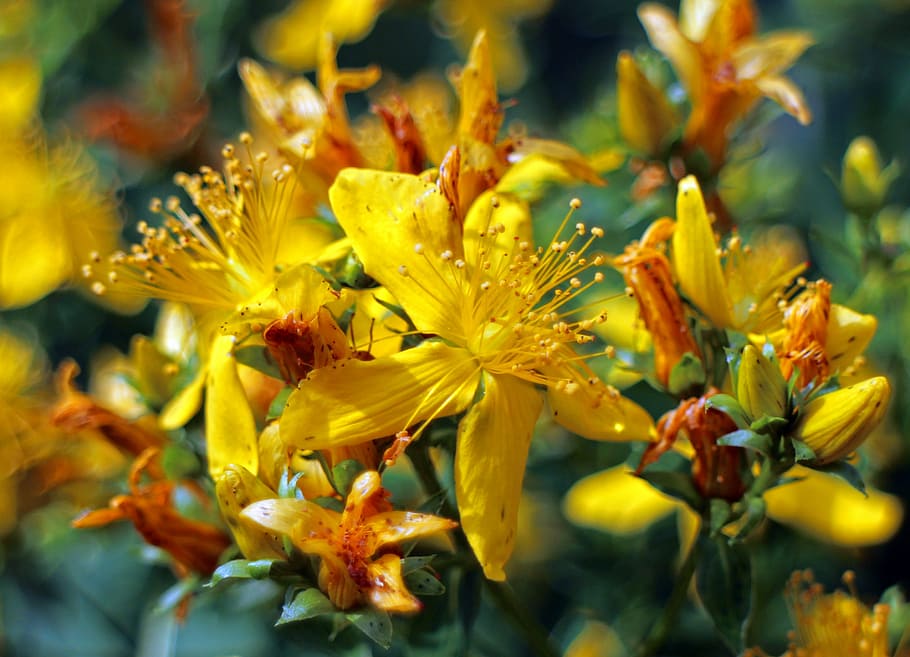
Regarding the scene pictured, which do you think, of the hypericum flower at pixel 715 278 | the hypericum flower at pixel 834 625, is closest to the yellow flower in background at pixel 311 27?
the hypericum flower at pixel 715 278

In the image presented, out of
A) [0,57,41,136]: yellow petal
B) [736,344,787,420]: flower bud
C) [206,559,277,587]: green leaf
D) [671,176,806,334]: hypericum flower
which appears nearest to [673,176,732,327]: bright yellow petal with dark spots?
[671,176,806,334]: hypericum flower

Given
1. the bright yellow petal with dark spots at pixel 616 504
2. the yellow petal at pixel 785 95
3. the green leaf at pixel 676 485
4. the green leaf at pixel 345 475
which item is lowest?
the bright yellow petal with dark spots at pixel 616 504

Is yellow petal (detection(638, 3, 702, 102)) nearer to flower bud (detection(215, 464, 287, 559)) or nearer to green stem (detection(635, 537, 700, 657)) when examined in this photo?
green stem (detection(635, 537, 700, 657))

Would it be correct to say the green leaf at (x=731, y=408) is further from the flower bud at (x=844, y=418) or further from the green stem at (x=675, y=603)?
the green stem at (x=675, y=603)

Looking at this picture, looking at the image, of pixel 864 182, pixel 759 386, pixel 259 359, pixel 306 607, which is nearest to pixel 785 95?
pixel 864 182

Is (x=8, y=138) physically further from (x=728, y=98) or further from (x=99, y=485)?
(x=728, y=98)

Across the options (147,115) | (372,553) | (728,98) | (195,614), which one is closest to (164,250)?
(372,553)
